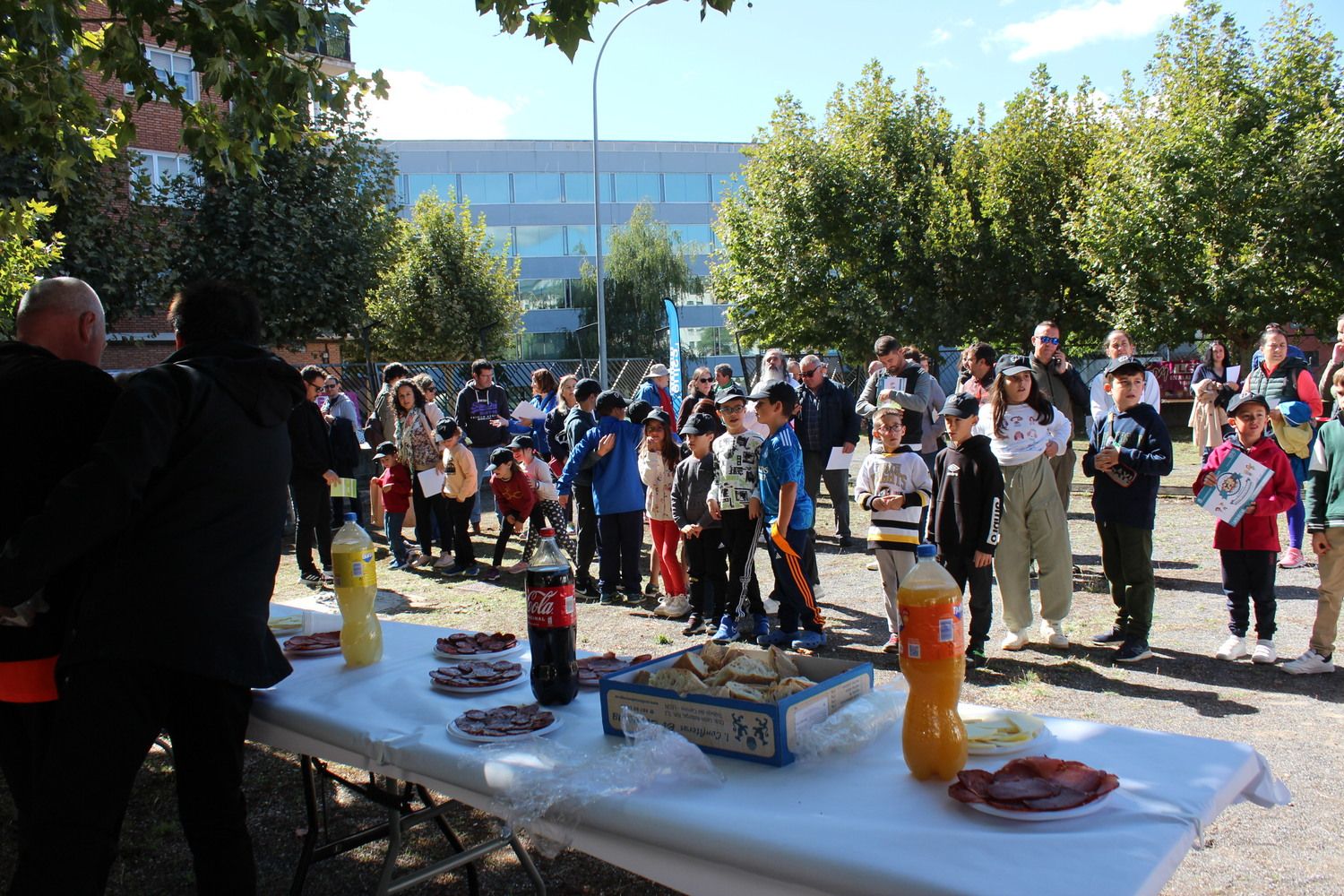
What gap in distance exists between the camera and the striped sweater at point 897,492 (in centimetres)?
611

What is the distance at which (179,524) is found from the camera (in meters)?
2.54

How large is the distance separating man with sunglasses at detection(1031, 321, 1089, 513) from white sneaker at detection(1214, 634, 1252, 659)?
2076 mm

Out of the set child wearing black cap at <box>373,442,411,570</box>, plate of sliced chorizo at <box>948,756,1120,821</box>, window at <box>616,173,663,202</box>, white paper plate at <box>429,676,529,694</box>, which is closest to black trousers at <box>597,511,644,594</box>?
child wearing black cap at <box>373,442,411,570</box>

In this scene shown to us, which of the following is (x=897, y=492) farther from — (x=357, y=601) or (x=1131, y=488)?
(x=357, y=601)

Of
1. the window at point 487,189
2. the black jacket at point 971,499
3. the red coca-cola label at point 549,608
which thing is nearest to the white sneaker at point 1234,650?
the black jacket at point 971,499

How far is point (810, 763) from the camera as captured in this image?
216cm

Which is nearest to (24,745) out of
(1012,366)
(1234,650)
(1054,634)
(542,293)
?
(1012,366)

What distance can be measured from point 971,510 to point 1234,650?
1.90 m

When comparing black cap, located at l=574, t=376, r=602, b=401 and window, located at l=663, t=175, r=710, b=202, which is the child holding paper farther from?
window, located at l=663, t=175, r=710, b=202

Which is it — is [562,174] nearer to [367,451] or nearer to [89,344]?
[367,451]

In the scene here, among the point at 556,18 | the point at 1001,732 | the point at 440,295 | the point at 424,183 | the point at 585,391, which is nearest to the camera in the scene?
the point at 1001,732

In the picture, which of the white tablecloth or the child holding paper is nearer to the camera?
the white tablecloth

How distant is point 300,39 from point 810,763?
4.41 metres

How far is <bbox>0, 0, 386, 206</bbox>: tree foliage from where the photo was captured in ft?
15.3
